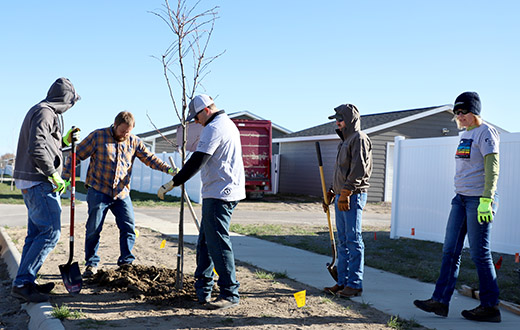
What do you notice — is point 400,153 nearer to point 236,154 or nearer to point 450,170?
point 450,170

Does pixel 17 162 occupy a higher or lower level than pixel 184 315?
higher

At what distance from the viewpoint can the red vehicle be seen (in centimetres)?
2136

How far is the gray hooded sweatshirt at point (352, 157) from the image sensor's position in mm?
5352

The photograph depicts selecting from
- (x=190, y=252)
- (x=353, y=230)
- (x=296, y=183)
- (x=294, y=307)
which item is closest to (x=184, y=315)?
(x=294, y=307)

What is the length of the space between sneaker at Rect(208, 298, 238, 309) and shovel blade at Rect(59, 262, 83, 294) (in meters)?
1.47

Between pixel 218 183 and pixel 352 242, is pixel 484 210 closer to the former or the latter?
pixel 352 242

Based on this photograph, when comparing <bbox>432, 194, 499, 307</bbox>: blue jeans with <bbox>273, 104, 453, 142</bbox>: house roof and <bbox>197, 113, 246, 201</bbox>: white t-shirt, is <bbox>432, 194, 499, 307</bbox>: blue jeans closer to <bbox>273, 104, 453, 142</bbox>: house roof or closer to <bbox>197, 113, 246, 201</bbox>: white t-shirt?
<bbox>197, 113, 246, 201</bbox>: white t-shirt

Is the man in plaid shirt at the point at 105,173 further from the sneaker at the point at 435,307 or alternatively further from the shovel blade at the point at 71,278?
the sneaker at the point at 435,307

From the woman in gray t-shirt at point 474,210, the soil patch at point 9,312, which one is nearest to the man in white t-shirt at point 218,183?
the soil patch at point 9,312

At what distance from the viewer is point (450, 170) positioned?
31.1 feet

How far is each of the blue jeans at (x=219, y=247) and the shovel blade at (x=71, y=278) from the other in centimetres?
127

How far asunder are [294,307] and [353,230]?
1014 millimetres

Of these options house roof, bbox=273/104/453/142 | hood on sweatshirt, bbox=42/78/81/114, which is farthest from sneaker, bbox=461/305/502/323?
house roof, bbox=273/104/453/142

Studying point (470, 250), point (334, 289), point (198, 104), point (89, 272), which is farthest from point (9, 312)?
point (470, 250)
